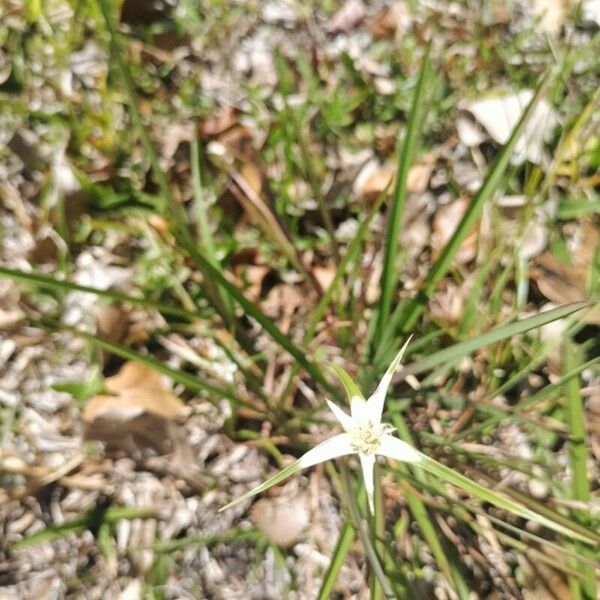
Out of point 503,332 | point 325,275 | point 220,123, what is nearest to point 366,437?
point 503,332

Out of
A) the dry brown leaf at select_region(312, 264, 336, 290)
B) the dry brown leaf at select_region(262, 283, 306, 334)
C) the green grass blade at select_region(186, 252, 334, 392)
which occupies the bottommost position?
the dry brown leaf at select_region(262, 283, 306, 334)

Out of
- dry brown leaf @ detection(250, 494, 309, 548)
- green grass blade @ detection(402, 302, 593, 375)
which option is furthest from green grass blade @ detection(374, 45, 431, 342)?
dry brown leaf @ detection(250, 494, 309, 548)

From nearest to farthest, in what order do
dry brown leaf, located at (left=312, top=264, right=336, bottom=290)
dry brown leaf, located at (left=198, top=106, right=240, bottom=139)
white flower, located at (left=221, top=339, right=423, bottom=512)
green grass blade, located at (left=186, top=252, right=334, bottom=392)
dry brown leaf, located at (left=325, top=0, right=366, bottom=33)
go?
white flower, located at (left=221, top=339, right=423, bottom=512) < green grass blade, located at (left=186, top=252, right=334, bottom=392) < dry brown leaf, located at (left=312, top=264, right=336, bottom=290) < dry brown leaf, located at (left=198, top=106, right=240, bottom=139) < dry brown leaf, located at (left=325, top=0, right=366, bottom=33)

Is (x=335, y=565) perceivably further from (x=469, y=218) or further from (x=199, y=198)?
(x=199, y=198)

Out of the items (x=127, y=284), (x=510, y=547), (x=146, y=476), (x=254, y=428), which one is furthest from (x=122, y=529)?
(x=510, y=547)

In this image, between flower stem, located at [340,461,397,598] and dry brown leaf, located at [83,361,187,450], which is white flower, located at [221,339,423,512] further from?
dry brown leaf, located at [83,361,187,450]

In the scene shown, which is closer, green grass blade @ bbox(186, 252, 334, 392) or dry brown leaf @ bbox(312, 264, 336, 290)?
green grass blade @ bbox(186, 252, 334, 392)

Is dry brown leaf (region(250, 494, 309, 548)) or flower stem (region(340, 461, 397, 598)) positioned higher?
flower stem (region(340, 461, 397, 598))
